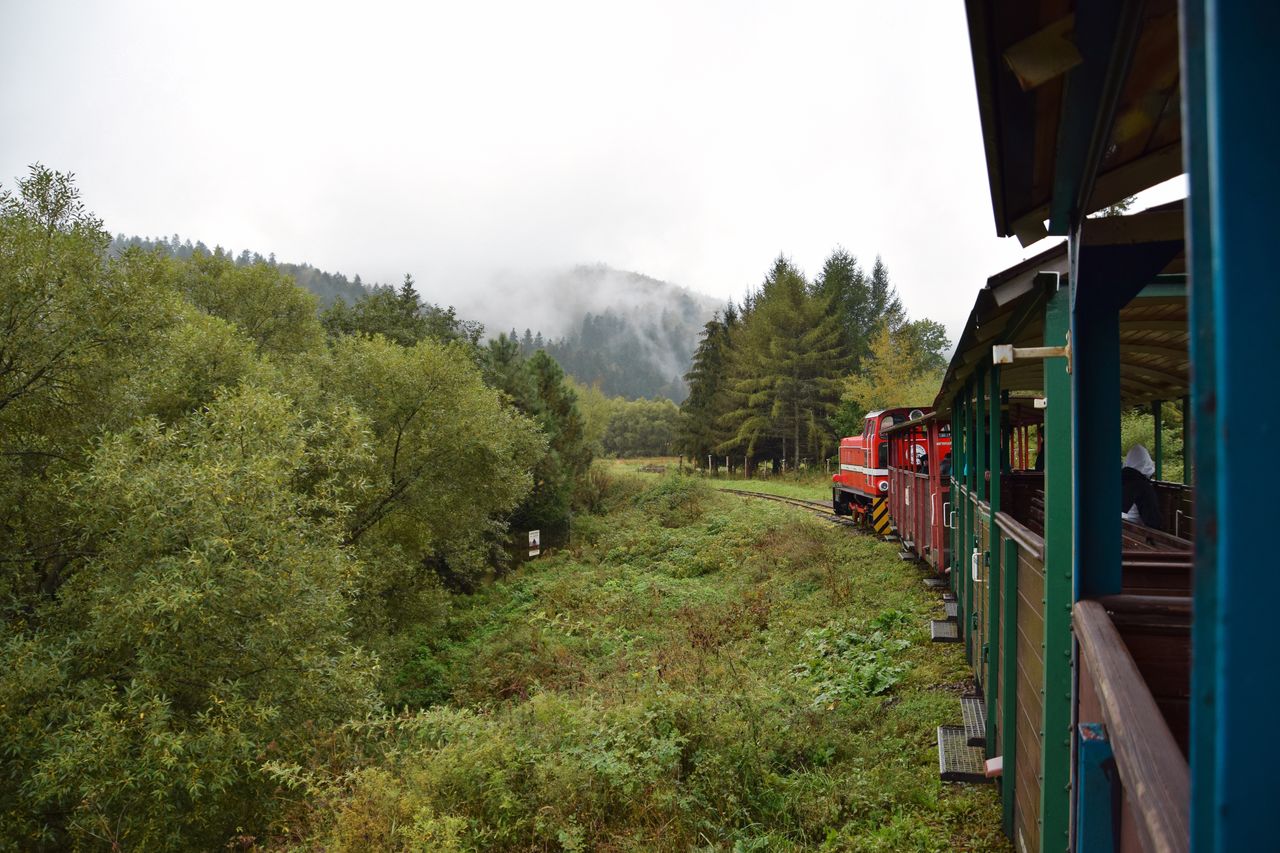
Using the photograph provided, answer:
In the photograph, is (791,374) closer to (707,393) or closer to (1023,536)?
(707,393)

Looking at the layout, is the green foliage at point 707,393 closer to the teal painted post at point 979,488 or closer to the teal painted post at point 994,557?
the teal painted post at point 979,488

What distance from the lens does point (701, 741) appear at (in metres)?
7.77

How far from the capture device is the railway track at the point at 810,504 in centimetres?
2168

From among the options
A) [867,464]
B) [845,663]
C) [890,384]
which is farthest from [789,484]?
[845,663]

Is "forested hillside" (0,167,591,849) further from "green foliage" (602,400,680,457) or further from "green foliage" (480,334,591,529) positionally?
"green foliage" (602,400,680,457)

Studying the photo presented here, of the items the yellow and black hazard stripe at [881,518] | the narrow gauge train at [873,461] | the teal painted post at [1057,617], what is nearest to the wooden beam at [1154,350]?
the teal painted post at [1057,617]

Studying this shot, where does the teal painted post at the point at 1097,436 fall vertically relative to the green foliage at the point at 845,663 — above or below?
above

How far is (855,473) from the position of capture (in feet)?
68.1

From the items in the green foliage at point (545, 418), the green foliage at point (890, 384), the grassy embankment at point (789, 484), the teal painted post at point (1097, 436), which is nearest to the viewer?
the teal painted post at point (1097, 436)

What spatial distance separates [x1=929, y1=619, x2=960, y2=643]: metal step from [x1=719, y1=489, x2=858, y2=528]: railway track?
1108 centimetres

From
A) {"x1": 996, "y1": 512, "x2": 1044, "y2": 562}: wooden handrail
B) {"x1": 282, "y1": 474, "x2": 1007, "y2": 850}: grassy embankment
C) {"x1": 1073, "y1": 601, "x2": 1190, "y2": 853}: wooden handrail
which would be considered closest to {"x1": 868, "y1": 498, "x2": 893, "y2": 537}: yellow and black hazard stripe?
{"x1": 282, "y1": 474, "x2": 1007, "y2": 850}: grassy embankment

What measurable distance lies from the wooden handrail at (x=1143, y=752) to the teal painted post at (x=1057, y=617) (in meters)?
1.45

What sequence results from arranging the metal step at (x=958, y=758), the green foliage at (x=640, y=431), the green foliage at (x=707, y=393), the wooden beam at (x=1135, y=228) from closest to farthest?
the wooden beam at (x=1135, y=228), the metal step at (x=958, y=758), the green foliage at (x=707, y=393), the green foliage at (x=640, y=431)

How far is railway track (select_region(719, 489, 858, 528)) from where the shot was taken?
21.7 metres
